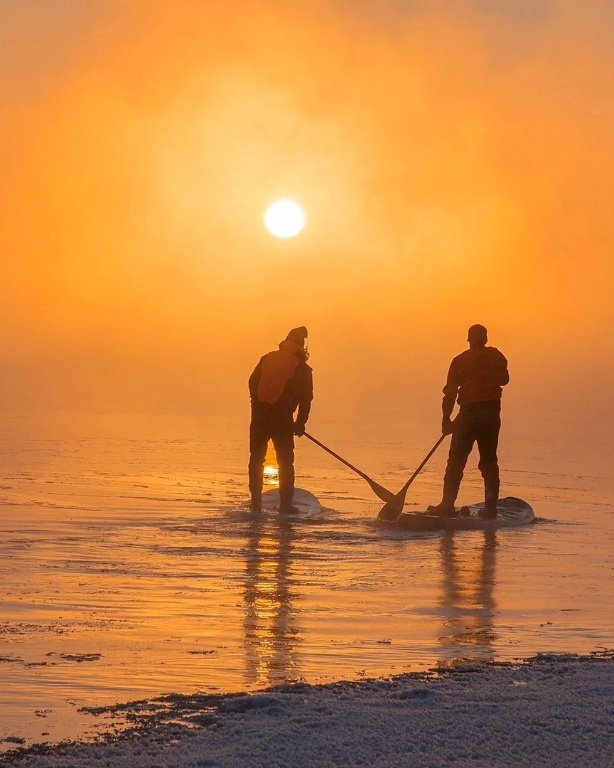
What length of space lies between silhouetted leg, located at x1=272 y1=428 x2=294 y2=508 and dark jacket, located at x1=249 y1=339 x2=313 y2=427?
0.45ft

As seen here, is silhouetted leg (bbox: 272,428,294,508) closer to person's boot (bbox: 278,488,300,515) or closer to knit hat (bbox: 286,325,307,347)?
person's boot (bbox: 278,488,300,515)

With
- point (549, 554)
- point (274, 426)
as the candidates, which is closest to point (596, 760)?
point (549, 554)

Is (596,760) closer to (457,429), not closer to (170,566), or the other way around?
(170,566)

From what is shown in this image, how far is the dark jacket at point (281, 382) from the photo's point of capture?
12.6 meters

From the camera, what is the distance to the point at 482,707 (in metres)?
4.95

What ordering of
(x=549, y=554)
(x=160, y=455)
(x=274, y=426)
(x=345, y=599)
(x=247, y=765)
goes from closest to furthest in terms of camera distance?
(x=247, y=765) < (x=345, y=599) < (x=549, y=554) < (x=274, y=426) < (x=160, y=455)

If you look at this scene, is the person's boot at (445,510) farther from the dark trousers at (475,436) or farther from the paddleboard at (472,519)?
the dark trousers at (475,436)

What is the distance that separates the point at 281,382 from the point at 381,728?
8.08 m

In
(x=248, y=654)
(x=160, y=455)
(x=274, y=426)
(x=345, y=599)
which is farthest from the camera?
(x=160, y=455)

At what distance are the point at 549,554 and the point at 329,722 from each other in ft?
19.2

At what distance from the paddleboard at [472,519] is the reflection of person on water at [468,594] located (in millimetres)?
336

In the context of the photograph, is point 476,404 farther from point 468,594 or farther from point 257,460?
point 468,594

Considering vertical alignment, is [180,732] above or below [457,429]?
below

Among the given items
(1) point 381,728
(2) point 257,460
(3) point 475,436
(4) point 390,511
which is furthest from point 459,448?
(1) point 381,728
